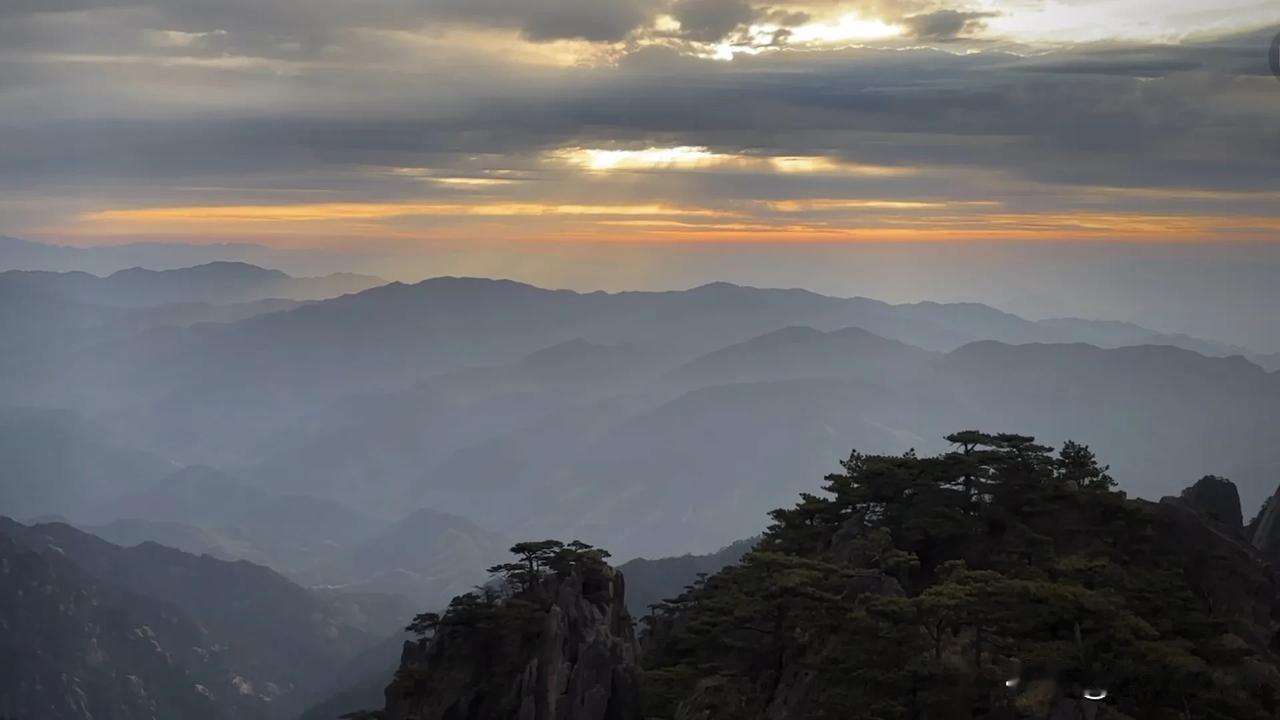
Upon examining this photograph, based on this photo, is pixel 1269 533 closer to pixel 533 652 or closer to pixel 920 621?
pixel 920 621

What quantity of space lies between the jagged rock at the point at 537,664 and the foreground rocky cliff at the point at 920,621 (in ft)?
0.48

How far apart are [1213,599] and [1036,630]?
19.4m

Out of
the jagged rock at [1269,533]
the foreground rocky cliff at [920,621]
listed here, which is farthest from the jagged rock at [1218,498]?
the foreground rocky cliff at [920,621]

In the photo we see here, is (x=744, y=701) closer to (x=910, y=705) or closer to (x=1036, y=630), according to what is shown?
(x=910, y=705)

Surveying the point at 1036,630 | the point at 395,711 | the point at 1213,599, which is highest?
the point at 1036,630

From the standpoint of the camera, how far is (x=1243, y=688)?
5078 cm

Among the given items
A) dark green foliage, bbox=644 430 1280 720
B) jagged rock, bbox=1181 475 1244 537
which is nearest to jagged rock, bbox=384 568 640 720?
dark green foliage, bbox=644 430 1280 720

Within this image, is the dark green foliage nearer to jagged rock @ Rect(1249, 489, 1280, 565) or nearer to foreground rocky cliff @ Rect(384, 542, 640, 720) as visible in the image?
foreground rocky cliff @ Rect(384, 542, 640, 720)

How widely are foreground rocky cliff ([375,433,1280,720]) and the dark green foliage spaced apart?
0.42 feet

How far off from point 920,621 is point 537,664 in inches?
1173

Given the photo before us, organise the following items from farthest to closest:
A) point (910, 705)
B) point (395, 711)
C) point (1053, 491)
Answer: point (395, 711)
point (1053, 491)
point (910, 705)

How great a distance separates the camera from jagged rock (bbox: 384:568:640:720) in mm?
72375

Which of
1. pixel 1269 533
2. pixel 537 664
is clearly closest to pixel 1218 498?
pixel 1269 533

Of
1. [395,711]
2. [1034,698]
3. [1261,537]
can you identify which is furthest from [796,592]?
[1261,537]
